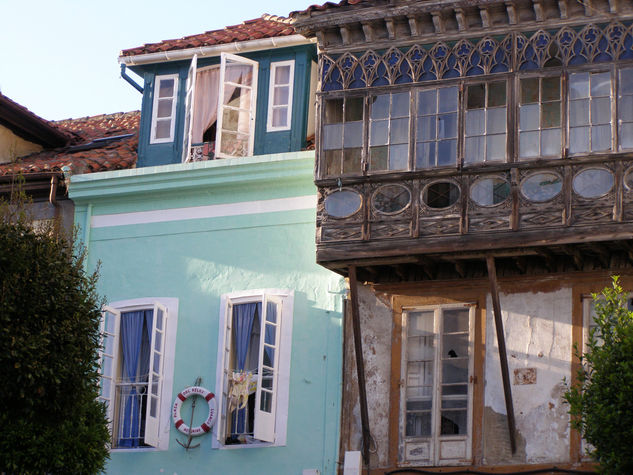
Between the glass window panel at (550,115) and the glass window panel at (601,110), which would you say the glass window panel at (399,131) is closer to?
the glass window panel at (550,115)

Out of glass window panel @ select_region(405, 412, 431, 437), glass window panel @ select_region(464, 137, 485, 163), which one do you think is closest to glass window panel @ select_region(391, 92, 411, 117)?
glass window panel @ select_region(464, 137, 485, 163)

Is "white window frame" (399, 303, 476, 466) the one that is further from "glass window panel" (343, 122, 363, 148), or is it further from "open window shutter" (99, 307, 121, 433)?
"open window shutter" (99, 307, 121, 433)

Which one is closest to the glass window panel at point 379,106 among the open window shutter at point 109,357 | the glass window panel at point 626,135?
the glass window panel at point 626,135

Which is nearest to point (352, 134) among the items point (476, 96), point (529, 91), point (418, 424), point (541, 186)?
point (476, 96)

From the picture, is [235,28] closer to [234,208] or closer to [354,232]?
[234,208]

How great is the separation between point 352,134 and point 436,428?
3.98 metres

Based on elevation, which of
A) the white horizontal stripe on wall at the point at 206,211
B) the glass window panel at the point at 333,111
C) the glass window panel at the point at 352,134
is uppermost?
the glass window panel at the point at 333,111

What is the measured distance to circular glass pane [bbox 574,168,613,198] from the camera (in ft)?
62.4

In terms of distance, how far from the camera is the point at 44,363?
1745 centimetres

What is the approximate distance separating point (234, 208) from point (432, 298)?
10.7ft

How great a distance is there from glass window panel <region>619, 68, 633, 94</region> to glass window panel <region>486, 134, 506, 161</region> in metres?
1.58

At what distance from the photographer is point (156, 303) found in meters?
21.8

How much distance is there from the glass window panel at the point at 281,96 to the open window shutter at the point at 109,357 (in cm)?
375

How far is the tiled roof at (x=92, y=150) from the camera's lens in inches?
907
